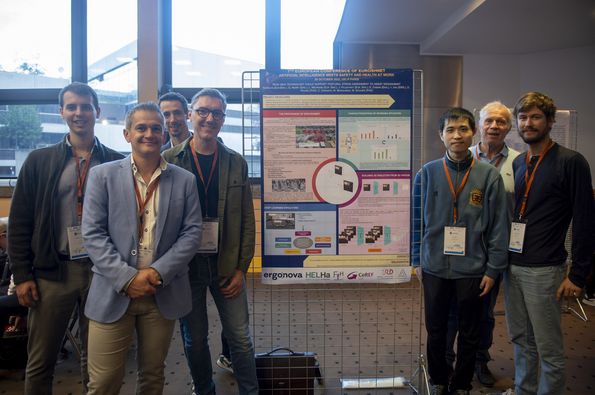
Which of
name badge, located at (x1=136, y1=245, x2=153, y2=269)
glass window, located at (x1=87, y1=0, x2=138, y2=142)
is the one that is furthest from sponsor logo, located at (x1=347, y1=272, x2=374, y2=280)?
glass window, located at (x1=87, y1=0, x2=138, y2=142)

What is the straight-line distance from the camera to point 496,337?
3.11 meters

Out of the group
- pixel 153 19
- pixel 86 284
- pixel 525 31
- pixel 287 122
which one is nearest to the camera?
pixel 86 284

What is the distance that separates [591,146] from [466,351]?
3981 millimetres

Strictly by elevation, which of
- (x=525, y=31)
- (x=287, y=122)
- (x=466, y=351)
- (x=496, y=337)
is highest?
(x=525, y=31)

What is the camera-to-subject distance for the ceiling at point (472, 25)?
351 centimetres

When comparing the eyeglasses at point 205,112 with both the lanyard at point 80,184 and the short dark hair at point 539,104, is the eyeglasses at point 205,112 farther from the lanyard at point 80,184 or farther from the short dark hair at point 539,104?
the short dark hair at point 539,104

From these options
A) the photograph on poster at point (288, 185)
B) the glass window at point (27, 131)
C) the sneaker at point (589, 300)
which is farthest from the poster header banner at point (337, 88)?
the glass window at point (27, 131)

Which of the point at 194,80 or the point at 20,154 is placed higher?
the point at 194,80

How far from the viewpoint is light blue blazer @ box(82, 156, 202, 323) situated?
1.55 metres

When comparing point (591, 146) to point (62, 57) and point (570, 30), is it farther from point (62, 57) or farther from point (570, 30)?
point (62, 57)

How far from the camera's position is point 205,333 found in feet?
6.46

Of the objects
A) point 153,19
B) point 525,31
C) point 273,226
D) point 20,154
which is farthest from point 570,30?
point 20,154

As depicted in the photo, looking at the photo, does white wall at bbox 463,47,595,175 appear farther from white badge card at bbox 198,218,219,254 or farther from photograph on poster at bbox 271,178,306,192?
white badge card at bbox 198,218,219,254

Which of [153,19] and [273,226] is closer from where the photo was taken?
[273,226]
